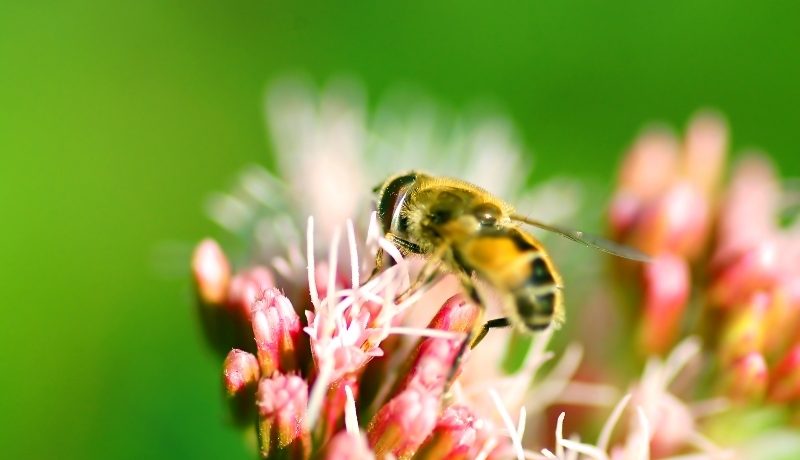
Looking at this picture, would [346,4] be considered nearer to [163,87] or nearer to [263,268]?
[163,87]

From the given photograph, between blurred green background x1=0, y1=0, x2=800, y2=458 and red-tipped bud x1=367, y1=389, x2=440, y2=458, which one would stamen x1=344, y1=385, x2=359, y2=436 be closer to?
A: red-tipped bud x1=367, y1=389, x2=440, y2=458

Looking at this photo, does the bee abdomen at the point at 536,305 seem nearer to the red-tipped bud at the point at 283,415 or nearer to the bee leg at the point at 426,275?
the bee leg at the point at 426,275

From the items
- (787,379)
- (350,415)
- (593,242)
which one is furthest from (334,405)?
(787,379)

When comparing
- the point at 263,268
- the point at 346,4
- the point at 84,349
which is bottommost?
the point at 84,349

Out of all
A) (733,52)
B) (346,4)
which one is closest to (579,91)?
(733,52)

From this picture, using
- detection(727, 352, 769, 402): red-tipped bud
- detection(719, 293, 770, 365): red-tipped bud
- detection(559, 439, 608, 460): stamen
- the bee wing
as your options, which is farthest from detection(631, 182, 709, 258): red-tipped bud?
detection(559, 439, 608, 460): stamen

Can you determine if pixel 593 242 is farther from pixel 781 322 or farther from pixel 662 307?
pixel 781 322

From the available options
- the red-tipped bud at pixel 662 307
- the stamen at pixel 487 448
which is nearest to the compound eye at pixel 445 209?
the stamen at pixel 487 448
